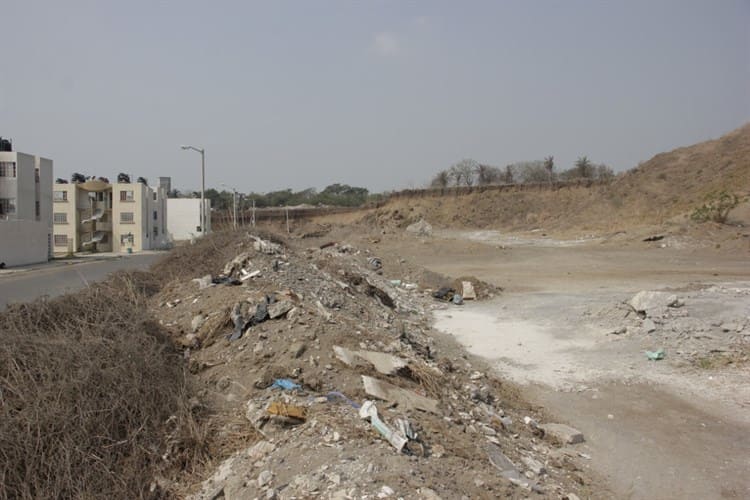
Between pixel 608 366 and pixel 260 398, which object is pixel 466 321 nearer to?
pixel 608 366

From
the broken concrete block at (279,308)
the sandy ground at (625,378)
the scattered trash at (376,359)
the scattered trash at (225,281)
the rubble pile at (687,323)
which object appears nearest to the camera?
the sandy ground at (625,378)

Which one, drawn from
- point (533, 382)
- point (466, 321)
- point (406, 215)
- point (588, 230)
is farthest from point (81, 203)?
point (533, 382)

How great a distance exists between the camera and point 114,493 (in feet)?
13.5

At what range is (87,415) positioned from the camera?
14.4 feet

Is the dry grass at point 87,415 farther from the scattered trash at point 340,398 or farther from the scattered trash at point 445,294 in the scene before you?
the scattered trash at point 445,294

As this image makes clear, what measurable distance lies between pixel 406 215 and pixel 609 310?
49.3 m

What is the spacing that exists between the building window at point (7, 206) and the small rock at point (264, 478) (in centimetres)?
3985

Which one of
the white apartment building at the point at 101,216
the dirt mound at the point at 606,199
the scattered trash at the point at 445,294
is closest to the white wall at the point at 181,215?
the white apartment building at the point at 101,216

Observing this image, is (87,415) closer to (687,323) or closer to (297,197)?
(687,323)

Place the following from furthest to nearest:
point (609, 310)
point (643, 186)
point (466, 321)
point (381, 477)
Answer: point (643, 186), point (466, 321), point (609, 310), point (381, 477)

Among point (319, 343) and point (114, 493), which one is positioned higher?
point (319, 343)

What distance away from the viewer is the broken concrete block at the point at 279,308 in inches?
274

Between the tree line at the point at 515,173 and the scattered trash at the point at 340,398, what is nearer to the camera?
the scattered trash at the point at 340,398

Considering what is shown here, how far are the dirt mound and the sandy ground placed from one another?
22.3 metres
